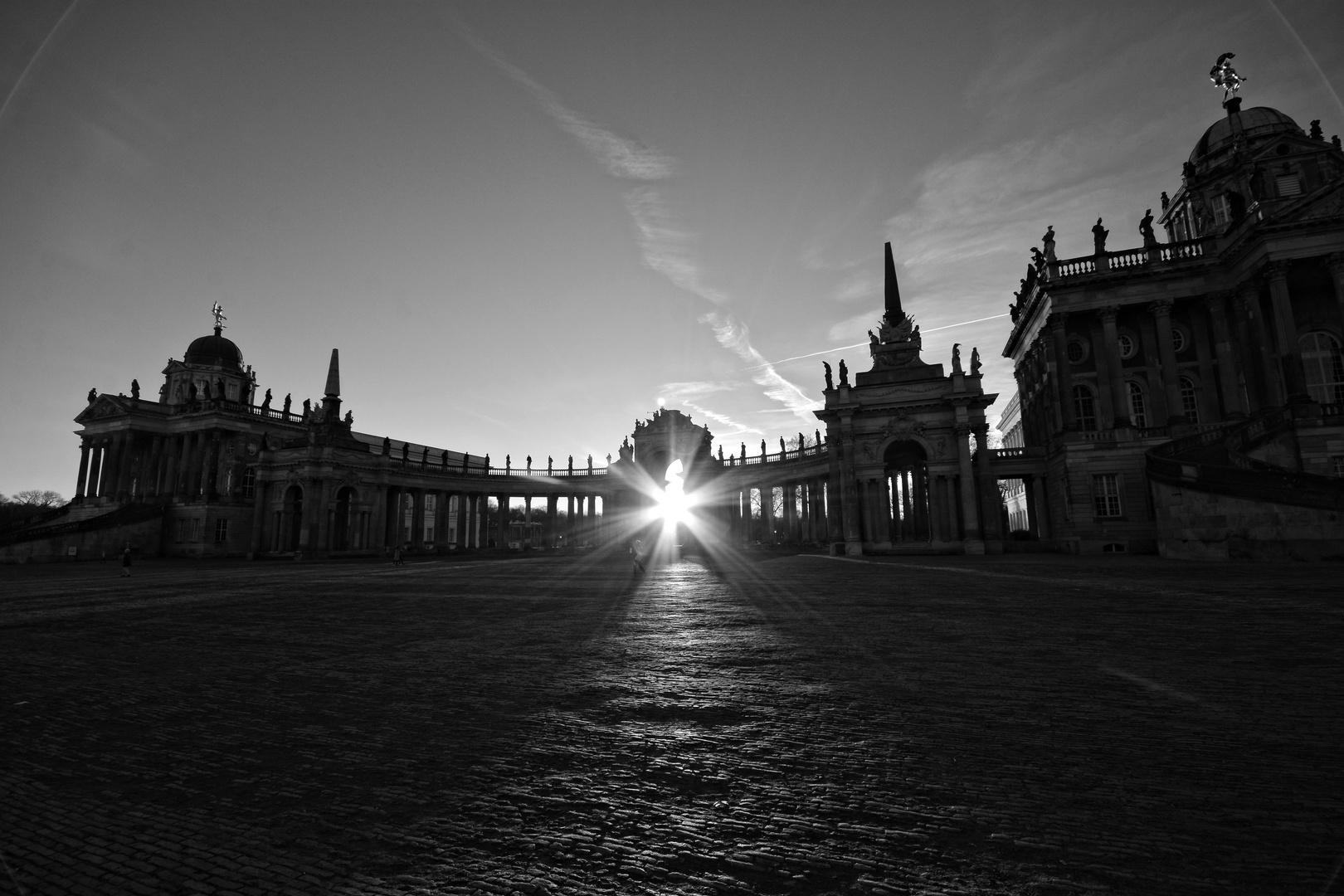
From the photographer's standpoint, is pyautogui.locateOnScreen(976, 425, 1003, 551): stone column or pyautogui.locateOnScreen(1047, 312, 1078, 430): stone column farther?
pyautogui.locateOnScreen(976, 425, 1003, 551): stone column

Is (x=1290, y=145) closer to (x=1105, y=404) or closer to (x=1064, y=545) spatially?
(x=1105, y=404)

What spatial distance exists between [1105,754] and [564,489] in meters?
62.8

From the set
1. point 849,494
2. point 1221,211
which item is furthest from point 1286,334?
point 849,494

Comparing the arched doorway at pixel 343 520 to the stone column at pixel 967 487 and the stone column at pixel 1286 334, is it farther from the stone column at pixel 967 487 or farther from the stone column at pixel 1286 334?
the stone column at pixel 1286 334

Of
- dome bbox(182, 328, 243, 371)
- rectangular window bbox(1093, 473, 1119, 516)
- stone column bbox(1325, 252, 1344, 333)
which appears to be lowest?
rectangular window bbox(1093, 473, 1119, 516)

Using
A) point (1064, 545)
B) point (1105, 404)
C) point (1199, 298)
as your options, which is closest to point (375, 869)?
point (1064, 545)

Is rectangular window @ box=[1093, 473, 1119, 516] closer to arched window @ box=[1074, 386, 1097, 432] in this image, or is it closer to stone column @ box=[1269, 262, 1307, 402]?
arched window @ box=[1074, 386, 1097, 432]

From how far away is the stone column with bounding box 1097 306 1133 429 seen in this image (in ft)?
127

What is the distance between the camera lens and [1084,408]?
140 ft

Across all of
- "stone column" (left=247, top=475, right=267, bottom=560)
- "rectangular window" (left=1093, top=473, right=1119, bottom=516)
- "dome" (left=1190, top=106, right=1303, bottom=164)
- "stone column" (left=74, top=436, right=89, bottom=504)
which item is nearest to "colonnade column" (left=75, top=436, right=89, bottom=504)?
"stone column" (left=74, top=436, right=89, bottom=504)

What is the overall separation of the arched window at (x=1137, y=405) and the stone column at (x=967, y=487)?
4.71 metres

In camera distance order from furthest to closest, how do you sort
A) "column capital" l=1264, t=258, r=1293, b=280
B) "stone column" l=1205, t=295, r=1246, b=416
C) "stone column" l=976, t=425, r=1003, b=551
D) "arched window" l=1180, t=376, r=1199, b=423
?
"stone column" l=976, t=425, r=1003, b=551, "arched window" l=1180, t=376, r=1199, b=423, "stone column" l=1205, t=295, r=1246, b=416, "column capital" l=1264, t=258, r=1293, b=280

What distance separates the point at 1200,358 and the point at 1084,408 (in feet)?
22.3

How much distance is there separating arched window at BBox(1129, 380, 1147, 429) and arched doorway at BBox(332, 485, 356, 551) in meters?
59.5
